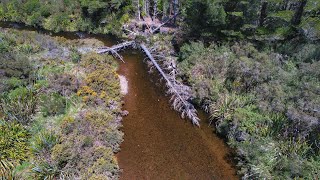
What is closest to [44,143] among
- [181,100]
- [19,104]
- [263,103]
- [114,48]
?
[19,104]

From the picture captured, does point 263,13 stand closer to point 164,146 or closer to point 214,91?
point 214,91

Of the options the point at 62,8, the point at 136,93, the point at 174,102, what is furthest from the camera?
the point at 62,8

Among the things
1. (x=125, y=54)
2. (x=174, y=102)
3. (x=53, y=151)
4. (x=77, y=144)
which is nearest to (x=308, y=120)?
(x=174, y=102)

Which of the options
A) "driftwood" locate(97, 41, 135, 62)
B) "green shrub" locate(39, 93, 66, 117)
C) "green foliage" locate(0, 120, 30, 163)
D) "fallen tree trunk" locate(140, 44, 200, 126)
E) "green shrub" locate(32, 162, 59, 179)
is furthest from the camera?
"driftwood" locate(97, 41, 135, 62)

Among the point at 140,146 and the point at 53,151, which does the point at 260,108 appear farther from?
the point at 53,151

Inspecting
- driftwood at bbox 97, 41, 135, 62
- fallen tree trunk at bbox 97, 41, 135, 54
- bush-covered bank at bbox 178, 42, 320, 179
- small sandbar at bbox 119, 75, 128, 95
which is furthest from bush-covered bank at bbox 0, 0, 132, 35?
bush-covered bank at bbox 178, 42, 320, 179

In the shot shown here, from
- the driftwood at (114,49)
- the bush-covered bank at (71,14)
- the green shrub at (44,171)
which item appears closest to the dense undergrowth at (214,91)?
the green shrub at (44,171)

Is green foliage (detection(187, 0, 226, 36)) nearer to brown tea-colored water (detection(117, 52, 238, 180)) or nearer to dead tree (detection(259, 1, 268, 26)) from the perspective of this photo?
dead tree (detection(259, 1, 268, 26))
